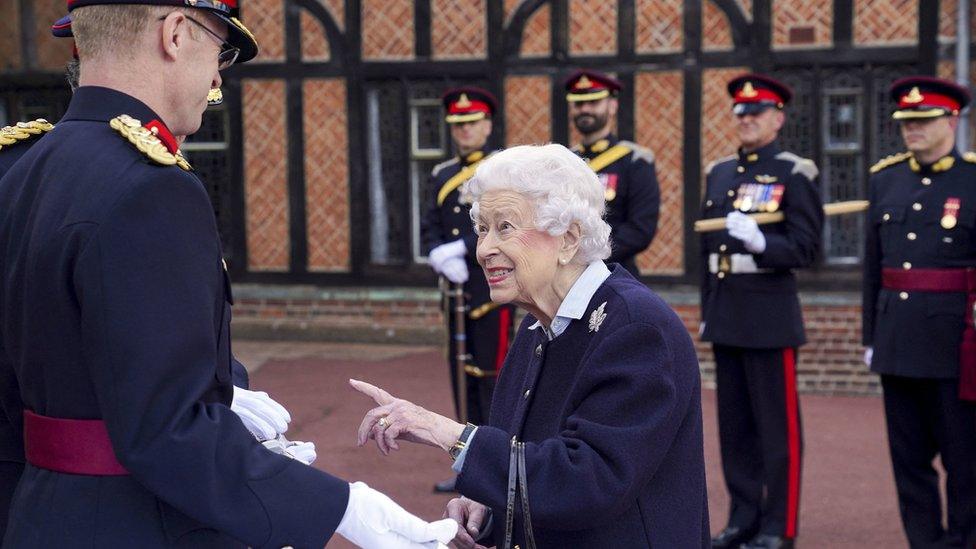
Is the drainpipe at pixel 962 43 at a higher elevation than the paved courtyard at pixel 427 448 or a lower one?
higher

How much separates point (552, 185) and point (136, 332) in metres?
1.11

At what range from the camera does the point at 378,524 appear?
2.25m

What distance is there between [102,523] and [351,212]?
356 inches

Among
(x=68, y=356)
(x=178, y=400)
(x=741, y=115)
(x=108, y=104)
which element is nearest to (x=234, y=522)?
(x=178, y=400)

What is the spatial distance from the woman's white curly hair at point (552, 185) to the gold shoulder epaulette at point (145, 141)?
83cm

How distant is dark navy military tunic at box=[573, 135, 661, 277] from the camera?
6.55 m

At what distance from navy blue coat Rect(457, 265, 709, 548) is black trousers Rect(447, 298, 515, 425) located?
404 centimetres

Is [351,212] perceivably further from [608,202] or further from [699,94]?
[608,202]

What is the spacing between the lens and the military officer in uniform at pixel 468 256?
22.5ft

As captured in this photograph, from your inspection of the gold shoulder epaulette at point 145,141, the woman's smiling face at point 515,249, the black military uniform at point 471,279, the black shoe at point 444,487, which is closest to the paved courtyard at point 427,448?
the black shoe at point 444,487

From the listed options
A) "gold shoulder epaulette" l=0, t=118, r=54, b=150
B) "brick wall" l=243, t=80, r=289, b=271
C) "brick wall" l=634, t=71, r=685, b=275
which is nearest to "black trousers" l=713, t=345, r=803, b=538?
"gold shoulder epaulette" l=0, t=118, r=54, b=150

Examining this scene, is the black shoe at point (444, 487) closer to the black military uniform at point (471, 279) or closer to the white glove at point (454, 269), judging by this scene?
the black military uniform at point (471, 279)

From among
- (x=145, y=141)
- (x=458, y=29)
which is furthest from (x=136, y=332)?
(x=458, y=29)

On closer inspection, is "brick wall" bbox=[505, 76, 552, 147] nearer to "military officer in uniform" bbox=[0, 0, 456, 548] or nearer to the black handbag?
the black handbag
